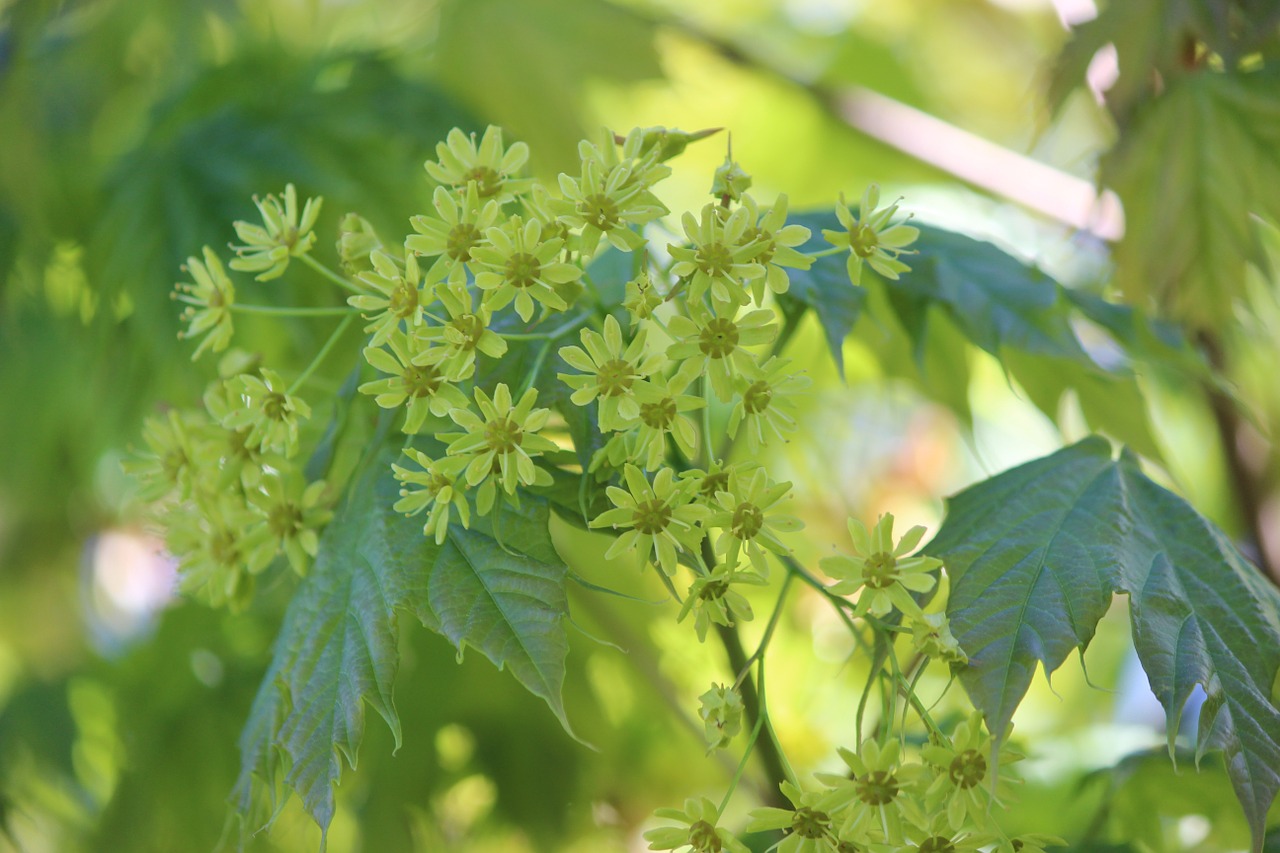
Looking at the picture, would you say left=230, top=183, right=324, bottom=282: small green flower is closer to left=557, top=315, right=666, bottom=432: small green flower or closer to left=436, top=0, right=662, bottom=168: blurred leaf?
left=557, top=315, right=666, bottom=432: small green flower

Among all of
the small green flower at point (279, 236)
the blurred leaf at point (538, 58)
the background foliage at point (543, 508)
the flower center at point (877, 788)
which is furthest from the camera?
the blurred leaf at point (538, 58)

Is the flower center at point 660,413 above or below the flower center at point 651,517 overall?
above

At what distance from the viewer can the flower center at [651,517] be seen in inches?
15.9

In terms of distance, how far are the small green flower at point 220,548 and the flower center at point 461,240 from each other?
163 millimetres

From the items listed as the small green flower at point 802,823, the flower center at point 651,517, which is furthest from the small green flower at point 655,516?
the small green flower at point 802,823

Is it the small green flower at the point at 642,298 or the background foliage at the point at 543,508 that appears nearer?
the small green flower at the point at 642,298

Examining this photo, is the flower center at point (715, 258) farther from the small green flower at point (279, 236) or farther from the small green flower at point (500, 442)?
the small green flower at point (279, 236)

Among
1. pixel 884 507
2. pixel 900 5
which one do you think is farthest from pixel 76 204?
pixel 900 5

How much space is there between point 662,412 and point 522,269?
0.08m

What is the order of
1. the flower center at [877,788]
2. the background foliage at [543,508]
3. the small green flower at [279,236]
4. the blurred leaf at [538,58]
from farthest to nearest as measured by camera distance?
the blurred leaf at [538,58]
the background foliage at [543,508]
the small green flower at [279,236]
the flower center at [877,788]

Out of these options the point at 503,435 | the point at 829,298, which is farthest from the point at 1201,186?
the point at 503,435

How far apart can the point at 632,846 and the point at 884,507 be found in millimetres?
583

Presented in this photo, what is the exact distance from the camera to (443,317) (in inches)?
17.3

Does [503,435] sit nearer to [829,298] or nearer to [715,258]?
[715,258]
